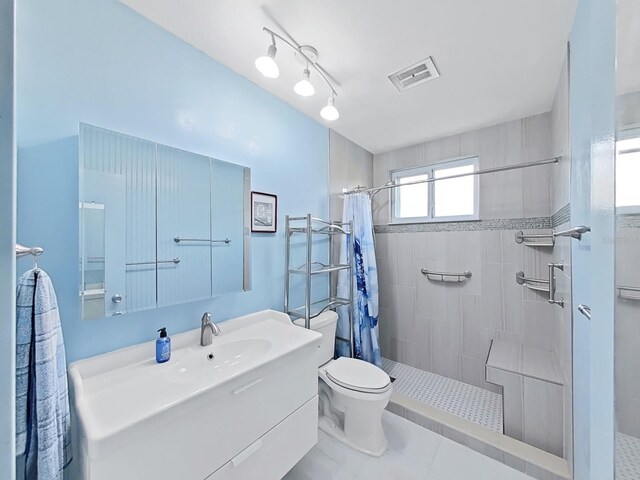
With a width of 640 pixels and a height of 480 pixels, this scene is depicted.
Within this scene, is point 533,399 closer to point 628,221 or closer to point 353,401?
point 353,401

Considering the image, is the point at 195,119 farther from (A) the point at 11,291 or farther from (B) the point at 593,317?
(B) the point at 593,317

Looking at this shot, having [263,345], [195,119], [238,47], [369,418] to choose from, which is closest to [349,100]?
[238,47]

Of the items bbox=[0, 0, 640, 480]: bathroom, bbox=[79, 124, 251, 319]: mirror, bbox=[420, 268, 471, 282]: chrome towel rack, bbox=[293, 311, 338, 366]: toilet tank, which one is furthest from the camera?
bbox=[420, 268, 471, 282]: chrome towel rack

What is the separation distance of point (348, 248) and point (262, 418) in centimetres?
152

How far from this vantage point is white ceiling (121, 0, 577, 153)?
3.77 feet

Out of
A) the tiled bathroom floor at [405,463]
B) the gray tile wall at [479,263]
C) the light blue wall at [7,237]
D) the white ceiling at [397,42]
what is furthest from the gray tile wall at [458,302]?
the light blue wall at [7,237]

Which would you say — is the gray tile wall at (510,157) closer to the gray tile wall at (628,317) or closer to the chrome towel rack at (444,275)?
the chrome towel rack at (444,275)

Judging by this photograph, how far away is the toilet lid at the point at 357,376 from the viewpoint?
1.59 m

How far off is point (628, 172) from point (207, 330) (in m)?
1.53

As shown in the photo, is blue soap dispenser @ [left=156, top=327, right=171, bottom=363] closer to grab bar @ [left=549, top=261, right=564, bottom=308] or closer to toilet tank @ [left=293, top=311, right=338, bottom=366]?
toilet tank @ [left=293, top=311, right=338, bottom=366]

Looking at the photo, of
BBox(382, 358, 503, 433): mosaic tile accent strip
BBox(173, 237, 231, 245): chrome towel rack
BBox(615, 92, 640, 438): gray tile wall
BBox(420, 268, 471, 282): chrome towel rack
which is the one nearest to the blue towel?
BBox(173, 237, 231, 245): chrome towel rack

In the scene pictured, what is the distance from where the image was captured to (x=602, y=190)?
2.19 ft

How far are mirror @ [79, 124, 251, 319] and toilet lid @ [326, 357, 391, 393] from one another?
0.87 meters

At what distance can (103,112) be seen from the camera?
1092 mm
